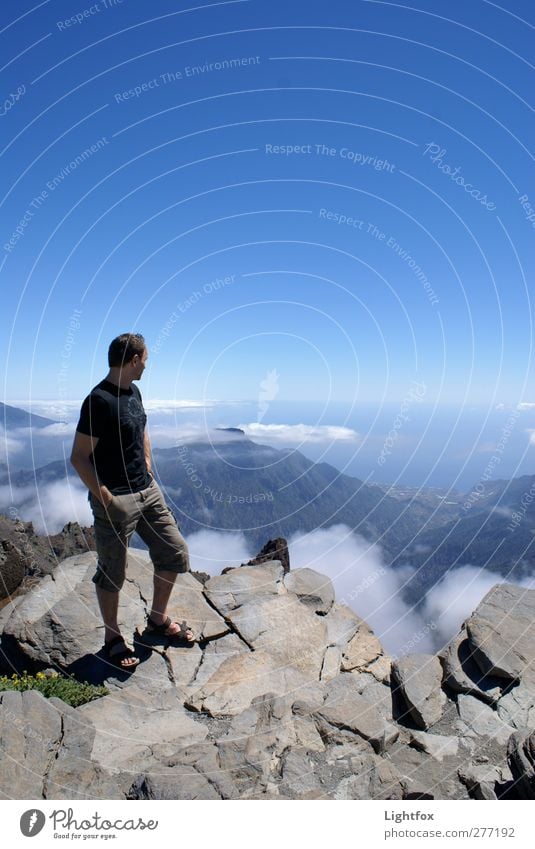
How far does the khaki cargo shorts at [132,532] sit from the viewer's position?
22.8 feet

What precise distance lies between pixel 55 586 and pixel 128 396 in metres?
4.35

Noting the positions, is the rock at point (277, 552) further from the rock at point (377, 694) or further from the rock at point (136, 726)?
the rock at point (136, 726)

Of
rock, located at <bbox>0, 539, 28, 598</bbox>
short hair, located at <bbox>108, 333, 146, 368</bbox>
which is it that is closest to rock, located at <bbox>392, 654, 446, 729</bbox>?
short hair, located at <bbox>108, 333, 146, 368</bbox>

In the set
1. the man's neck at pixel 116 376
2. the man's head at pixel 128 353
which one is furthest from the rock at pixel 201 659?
the man's head at pixel 128 353

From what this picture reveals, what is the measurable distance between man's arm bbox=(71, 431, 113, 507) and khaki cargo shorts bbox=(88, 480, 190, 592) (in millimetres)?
380

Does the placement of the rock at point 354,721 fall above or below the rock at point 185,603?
above

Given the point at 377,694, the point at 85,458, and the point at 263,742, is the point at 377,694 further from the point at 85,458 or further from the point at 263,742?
the point at 85,458

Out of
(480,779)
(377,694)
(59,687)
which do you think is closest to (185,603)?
(59,687)

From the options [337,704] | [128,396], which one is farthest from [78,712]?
[128,396]

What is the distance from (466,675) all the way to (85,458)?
653cm

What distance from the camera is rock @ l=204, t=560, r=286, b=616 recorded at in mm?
9594

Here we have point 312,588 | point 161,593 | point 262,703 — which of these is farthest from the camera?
point 312,588

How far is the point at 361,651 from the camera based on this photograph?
9.46 m

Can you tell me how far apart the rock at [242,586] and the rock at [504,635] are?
3743mm
